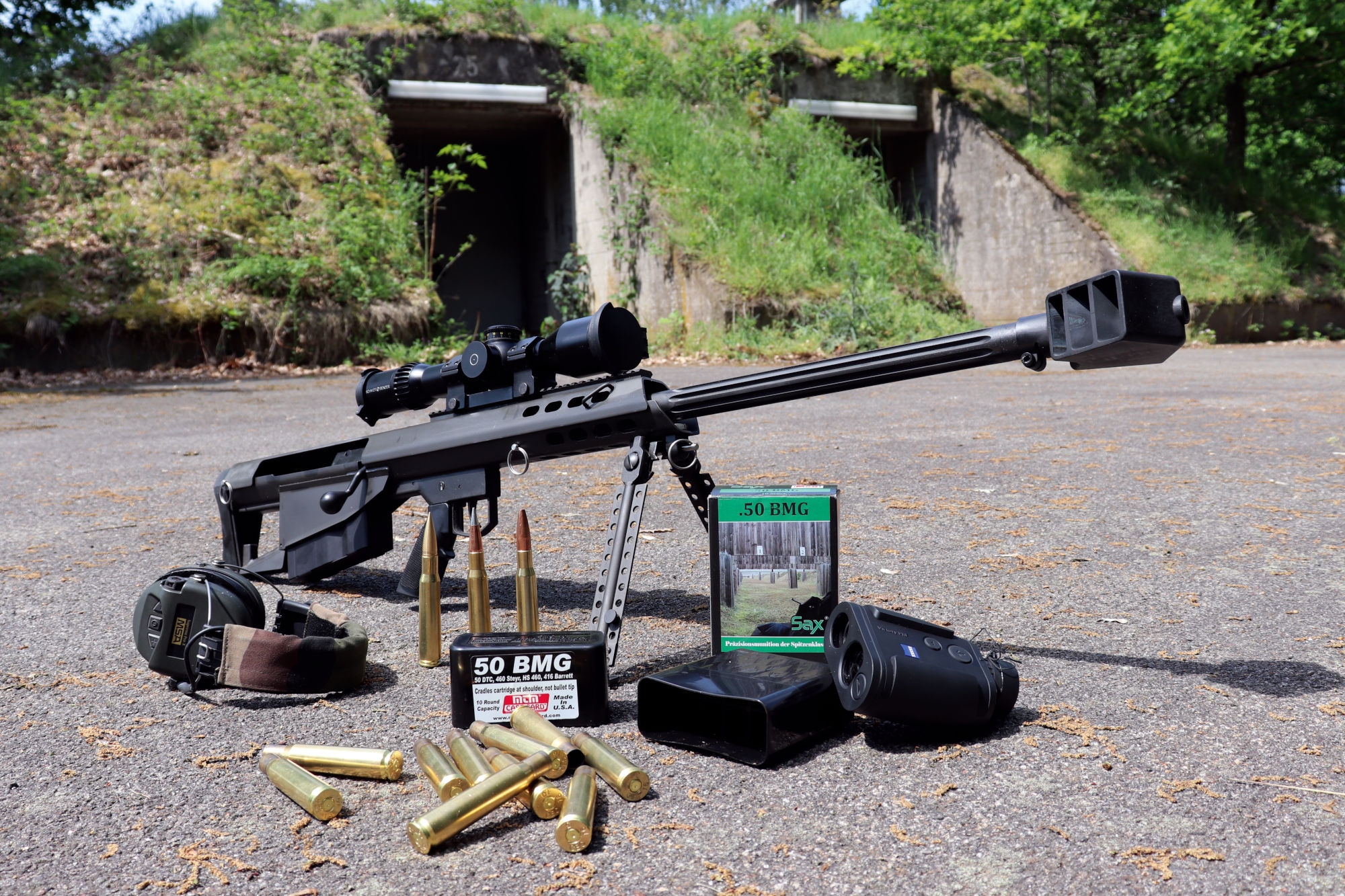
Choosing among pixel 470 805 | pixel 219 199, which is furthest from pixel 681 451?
pixel 219 199

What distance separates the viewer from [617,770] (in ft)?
8.08

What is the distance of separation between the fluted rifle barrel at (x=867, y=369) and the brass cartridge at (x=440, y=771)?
1299mm

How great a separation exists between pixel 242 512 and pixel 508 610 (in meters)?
1.42

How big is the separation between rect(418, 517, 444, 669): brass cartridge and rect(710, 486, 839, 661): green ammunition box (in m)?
0.99

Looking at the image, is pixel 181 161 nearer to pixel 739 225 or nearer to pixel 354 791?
pixel 739 225

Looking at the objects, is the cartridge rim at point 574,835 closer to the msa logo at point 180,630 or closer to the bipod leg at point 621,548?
the bipod leg at point 621,548

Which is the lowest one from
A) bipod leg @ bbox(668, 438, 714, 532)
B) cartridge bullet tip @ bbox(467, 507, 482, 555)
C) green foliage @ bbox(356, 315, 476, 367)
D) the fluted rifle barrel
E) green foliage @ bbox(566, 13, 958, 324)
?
cartridge bullet tip @ bbox(467, 507, 482, 555)

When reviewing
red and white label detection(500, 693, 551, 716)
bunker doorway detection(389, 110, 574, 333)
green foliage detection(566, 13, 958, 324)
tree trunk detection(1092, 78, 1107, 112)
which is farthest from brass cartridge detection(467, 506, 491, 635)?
tree trunk detection(1092, 78, 1107, 112)

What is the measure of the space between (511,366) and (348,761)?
1668 mm

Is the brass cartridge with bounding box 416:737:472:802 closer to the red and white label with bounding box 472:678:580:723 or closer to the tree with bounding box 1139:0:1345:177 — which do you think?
the red and white label with bounding box 472:678:580:723

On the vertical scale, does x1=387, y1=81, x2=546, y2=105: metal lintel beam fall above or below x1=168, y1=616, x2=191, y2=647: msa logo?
above

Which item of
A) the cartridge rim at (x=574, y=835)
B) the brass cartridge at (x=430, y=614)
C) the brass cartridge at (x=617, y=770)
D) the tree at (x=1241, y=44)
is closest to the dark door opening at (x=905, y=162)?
the tree at (x=1241, y=44)

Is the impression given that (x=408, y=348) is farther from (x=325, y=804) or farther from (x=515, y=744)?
(x=325, y=804)

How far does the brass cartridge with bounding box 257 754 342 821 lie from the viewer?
2361 millimetres
